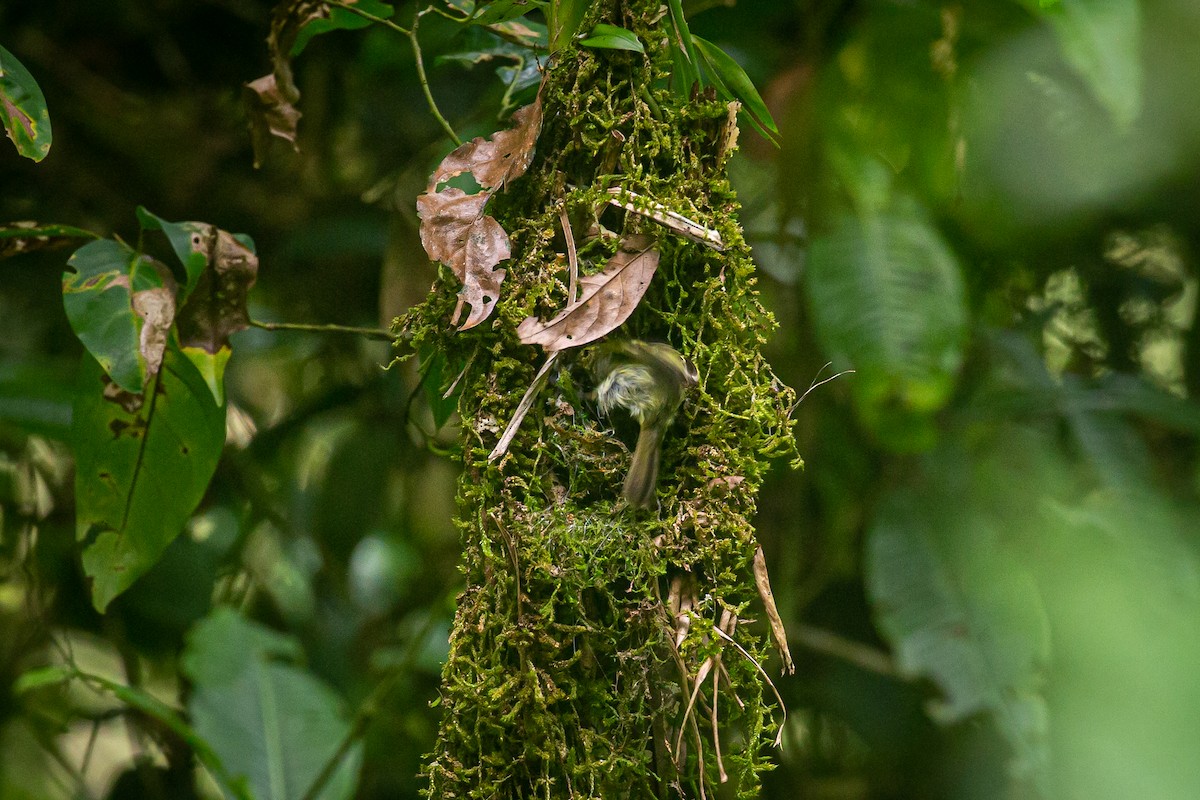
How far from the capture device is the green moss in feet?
2.06

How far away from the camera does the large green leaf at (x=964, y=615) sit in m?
1.35

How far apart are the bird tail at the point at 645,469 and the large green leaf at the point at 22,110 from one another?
0.54 m

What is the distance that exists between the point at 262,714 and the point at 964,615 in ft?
3.44

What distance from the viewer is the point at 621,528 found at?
2.09ft

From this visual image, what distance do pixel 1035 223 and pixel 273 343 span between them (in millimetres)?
1455

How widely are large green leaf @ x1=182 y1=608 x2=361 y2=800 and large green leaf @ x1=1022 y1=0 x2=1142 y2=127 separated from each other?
136cm

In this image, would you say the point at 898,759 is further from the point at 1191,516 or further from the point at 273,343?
the point at 273,343

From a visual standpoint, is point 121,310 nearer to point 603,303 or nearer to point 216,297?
point 216,297

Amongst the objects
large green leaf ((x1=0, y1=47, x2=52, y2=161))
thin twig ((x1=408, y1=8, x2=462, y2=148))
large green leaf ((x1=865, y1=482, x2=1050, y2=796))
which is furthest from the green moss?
large green leaf ((x1=865, y1=482, x2=1050, y2=796))

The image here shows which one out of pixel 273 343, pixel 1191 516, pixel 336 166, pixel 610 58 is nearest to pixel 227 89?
pixel 336 166

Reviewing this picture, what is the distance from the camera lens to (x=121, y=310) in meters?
0.76

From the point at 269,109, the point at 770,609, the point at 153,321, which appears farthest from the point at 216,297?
the point at 770,609

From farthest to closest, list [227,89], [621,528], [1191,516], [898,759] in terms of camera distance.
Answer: [227,89] → [898,759] → [1191,516] → [621,528]

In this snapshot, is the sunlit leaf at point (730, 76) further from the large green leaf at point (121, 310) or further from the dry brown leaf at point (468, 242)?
the large green leaf at point (121, 310)
